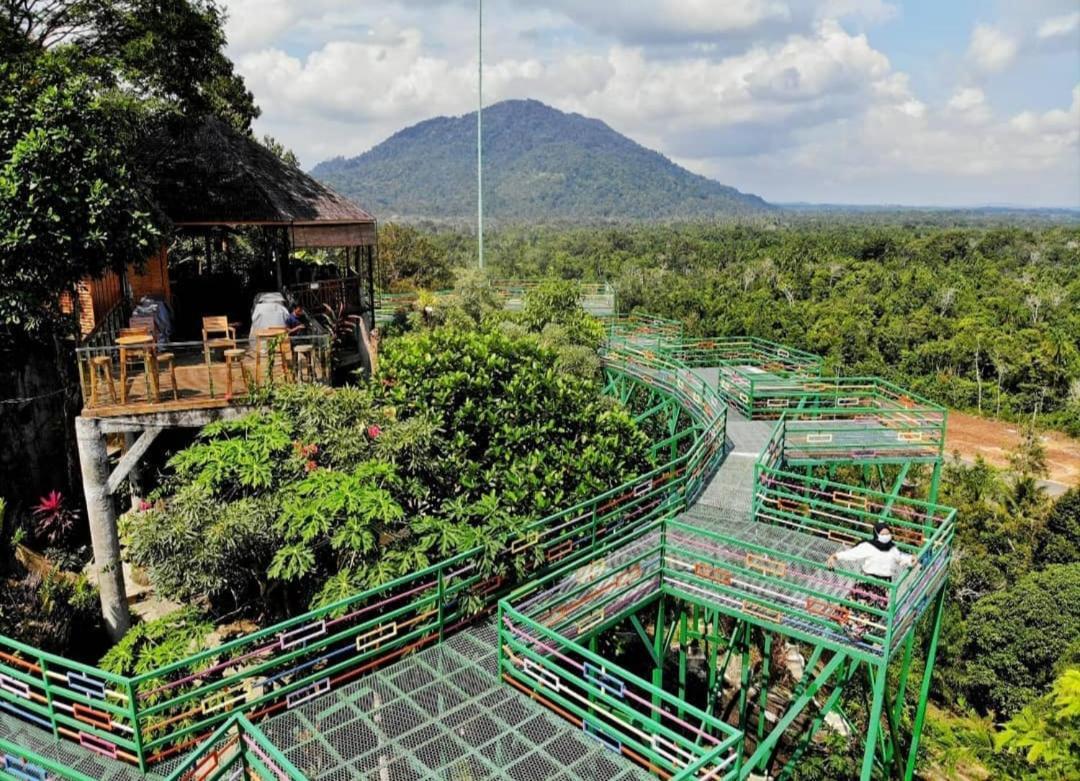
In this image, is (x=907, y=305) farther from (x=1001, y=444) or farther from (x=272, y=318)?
(x=272, y=318)

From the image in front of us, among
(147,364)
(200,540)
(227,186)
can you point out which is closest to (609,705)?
(200,540)

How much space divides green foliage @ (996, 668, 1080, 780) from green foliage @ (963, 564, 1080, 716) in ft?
37.7

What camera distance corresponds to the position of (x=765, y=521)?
39.6 ft

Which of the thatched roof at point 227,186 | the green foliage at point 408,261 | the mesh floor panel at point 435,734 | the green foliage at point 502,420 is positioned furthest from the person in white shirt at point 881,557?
the green foliage at point 408,261

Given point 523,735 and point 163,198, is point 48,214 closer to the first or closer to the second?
point 163,198

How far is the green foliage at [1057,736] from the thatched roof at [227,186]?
1413cm

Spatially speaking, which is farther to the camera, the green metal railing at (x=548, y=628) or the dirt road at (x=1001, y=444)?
the dirt road at (x=1001, y=444)

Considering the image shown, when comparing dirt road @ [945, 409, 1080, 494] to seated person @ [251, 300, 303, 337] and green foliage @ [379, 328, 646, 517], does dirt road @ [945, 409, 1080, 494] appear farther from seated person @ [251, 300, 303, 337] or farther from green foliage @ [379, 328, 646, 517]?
seated person @ [251, 300, 303, 337]

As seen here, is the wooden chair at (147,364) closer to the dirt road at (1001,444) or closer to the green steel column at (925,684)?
the green steel column at (925,684)

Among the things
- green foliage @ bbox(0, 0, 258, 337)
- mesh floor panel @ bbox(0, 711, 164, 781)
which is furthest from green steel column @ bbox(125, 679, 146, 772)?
green foliage @ bbox(0, 0, 258, 337)

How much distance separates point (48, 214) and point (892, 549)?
12.1 meters

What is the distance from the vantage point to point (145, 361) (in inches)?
440

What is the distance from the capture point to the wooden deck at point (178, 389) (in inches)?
437

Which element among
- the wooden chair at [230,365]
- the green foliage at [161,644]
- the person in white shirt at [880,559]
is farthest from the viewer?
the wooden chair at [230,365]
